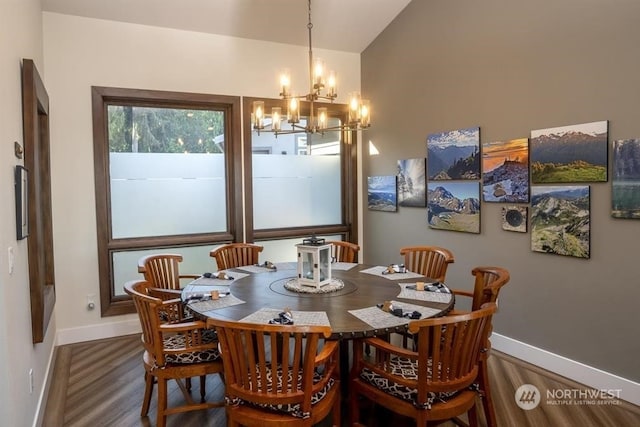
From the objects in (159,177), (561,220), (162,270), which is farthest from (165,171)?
(561,220)

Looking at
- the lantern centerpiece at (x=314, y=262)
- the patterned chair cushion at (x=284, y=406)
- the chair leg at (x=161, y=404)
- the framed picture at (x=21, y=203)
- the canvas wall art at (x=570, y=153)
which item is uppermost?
the canvas wall art at (x=570, y=153)

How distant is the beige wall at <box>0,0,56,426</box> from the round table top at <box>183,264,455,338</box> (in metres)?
0.87

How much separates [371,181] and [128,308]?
3.16 metres

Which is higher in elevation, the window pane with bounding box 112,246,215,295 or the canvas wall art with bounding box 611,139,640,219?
the canvas wall art with bounding box 611,139,640,219

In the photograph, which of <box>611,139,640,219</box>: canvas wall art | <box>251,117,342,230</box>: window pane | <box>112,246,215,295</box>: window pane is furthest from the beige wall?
<box>611,139,640,219</box>: canvas wall art

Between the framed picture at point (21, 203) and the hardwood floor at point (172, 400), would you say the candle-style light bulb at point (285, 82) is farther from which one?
the hardwood floor at point (172, 400)

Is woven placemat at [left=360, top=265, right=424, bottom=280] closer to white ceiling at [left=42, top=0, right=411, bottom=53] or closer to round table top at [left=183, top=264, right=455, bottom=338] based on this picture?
round table top at [left=183, top=264, right=455, bottom=338]

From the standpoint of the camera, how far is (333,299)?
102 inches

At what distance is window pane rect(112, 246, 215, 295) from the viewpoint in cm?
434

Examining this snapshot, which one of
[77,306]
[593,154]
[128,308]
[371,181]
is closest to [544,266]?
[593,154]

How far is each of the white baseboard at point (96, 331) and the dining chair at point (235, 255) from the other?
1.31 metres

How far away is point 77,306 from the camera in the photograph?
4098 millimetres

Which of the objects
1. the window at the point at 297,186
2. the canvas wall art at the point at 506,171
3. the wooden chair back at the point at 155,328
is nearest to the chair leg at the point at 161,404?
the wooden chair back at the point at 155,328

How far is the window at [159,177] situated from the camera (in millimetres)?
4195
